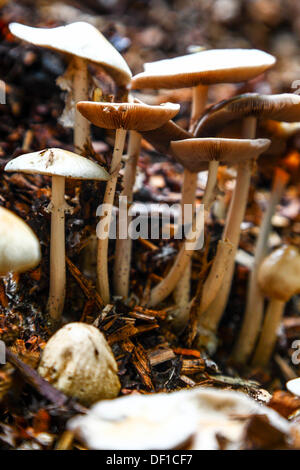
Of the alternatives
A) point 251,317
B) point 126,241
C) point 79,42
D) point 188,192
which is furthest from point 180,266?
point 79,42

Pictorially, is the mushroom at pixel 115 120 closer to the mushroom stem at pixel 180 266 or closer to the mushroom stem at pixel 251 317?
the mushroom stem at pixel 180 266

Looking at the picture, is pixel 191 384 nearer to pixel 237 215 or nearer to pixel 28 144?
pixel 237 215

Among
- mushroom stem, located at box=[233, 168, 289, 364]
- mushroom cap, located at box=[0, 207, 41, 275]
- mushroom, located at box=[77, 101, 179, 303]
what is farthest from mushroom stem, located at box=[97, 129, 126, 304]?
mushroom stem, located at box=[233, 168, 289, 364]

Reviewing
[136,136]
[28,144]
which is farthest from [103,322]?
[28,144]

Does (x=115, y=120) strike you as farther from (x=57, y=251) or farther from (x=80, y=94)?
(x=57, y=251)

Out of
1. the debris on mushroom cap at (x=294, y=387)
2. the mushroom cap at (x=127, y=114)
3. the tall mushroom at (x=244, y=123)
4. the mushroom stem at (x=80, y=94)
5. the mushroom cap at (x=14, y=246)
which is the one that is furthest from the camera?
the mushroom stem at (x=80, y=94)

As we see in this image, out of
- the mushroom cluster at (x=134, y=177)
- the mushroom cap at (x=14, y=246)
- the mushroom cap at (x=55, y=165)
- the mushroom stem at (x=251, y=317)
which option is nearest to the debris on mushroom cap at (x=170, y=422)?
the mushroom cluster at (x=134, y=177)
